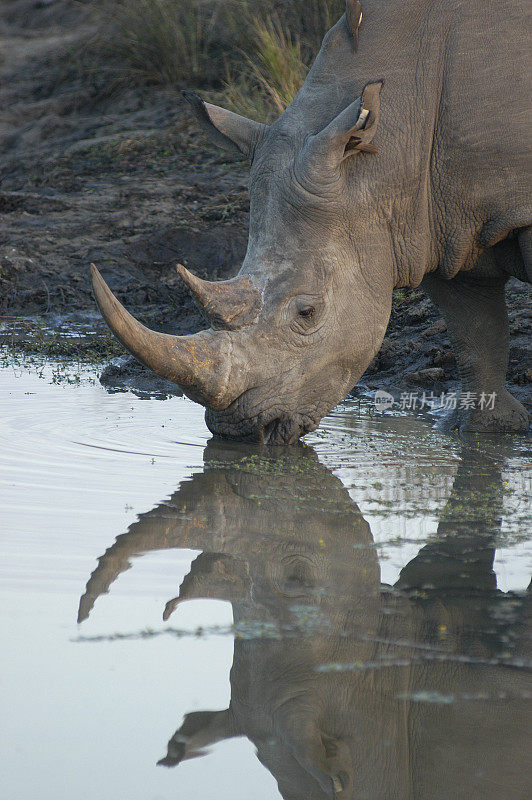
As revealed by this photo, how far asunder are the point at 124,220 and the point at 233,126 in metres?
4.91

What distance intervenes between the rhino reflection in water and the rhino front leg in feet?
5.17

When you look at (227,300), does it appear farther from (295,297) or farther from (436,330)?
(436,330)

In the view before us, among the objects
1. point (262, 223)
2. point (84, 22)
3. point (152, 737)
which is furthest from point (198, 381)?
point (84, 22)

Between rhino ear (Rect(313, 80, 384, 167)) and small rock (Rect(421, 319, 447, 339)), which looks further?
small rock (Rect(421, 319, 447, 339))

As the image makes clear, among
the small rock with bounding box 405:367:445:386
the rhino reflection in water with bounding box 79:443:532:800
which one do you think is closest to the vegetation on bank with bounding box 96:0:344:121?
the small rock with bounding box 405:367:445:386

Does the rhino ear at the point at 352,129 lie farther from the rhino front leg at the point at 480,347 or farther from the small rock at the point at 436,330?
the small rock at the point at 436,330

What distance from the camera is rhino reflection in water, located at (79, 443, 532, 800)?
2.16 metres

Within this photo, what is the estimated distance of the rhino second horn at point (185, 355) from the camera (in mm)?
4074

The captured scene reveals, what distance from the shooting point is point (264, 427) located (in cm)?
466

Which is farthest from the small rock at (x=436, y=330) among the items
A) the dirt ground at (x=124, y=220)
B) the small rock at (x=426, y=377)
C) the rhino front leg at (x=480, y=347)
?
the rhino front leg at (x=480, y=347)

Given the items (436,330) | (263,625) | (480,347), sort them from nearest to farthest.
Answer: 1. (263,625)
2. (480,347)
3. (436,330)

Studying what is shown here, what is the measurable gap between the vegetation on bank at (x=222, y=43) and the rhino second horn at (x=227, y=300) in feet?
19.1

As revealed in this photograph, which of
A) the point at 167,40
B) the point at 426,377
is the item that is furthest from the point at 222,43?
the point at 426,377

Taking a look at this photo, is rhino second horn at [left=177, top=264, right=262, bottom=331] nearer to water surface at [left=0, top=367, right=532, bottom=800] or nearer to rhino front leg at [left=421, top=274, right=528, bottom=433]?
water surface at [left=0, top=367, right=532, bottom=800]
